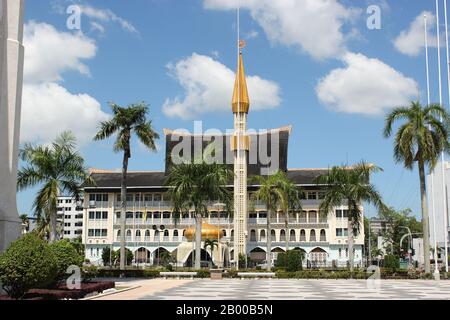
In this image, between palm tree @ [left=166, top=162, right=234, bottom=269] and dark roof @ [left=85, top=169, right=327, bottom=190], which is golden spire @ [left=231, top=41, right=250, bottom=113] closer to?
dark roof @ [left=85, top=169, right=327, bottom=190]

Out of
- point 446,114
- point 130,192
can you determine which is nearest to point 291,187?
point 446,114

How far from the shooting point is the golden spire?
66.3m

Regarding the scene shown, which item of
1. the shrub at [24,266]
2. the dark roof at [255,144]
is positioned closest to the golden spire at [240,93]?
the dark roof at [255,144]

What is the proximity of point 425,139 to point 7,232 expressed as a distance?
2610 centimetres

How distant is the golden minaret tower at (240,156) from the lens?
66688mm

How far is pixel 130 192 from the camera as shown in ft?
255

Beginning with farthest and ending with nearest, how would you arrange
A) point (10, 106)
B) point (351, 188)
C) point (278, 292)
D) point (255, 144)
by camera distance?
point (255, 144) < point (351, 188) < point (278, 292) < point (10, 106)

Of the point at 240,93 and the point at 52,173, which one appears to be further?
the point at 240,93

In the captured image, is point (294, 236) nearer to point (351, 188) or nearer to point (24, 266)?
point (351, 188)

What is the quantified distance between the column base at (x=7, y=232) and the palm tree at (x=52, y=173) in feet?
40.0

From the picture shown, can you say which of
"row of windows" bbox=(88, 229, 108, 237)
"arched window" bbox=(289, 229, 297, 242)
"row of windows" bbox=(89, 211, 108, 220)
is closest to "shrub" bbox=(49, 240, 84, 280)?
"arched window" bbox=(289, 229, 297, 242)

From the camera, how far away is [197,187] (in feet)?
129

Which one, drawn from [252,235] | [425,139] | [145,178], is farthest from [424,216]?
[145,178]

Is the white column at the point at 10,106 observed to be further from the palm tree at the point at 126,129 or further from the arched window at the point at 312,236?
the arched window at the point at 312,236
